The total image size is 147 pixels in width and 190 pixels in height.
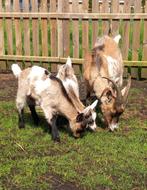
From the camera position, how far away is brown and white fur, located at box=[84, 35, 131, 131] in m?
6.89

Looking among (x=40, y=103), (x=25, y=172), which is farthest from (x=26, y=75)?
(x=25, y=172)

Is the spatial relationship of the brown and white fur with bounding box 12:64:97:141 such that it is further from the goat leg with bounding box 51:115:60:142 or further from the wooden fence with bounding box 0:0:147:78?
the wooden fence with bounding box 0:0:147:78

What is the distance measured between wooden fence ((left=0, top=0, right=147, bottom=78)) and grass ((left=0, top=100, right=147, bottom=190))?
123 inches

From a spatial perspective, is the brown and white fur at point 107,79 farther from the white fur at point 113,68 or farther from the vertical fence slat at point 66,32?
the vertical fence slat at point 66,32

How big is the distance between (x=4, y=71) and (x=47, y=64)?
1.05 metres

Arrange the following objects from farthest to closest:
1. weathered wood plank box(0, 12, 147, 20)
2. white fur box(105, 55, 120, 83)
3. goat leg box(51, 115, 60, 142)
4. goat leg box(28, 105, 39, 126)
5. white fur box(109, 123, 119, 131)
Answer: weathered wood plank box(0, 12, 147, 20) < white fur box(105, 55, 120, 83) < goat leg box(28, 105, 39, 126) < white fur box(109, 123, 119, 131) < goat leg box(51, 115, 60, 142)

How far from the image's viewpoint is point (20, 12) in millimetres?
10461

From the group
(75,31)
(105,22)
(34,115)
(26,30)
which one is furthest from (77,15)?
(34,115)

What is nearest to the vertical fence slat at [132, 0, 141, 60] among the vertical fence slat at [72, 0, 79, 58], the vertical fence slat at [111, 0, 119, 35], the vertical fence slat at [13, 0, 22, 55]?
the vertical fence slat at [111, 0, 119, 35]

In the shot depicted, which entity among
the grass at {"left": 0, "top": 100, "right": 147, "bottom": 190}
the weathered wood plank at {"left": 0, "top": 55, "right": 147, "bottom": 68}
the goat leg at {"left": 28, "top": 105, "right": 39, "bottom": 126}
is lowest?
the grass at {"left": 0, "top": 100, "right": 147, "bottom": 190}

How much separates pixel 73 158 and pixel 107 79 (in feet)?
5.16

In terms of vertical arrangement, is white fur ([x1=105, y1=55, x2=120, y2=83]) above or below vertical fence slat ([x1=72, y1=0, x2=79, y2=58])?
below

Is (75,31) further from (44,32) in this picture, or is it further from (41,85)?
(41,85)

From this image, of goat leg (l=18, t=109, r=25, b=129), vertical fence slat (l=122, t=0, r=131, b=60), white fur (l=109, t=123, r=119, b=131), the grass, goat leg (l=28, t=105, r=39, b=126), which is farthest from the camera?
vertical fence slat (l=122, t=0, r=131, b=60)
